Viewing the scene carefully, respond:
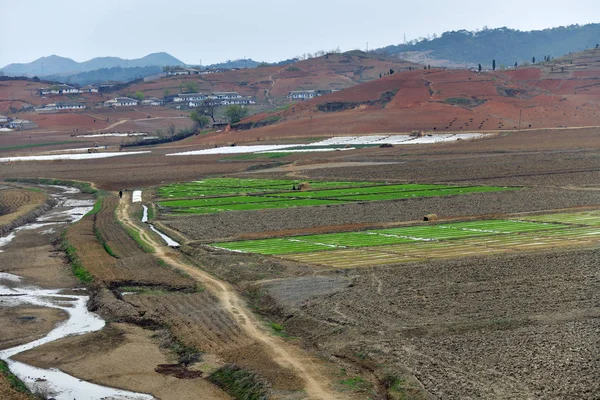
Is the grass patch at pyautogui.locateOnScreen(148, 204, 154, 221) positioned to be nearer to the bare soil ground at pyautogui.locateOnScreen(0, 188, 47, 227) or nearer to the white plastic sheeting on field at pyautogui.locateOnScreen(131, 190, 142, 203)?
the white plastic sheeting on field at pyautogui.locateOnScreen(131, 190, 142, 203)

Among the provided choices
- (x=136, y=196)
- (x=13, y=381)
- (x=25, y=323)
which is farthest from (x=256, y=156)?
(x=13, y=381)

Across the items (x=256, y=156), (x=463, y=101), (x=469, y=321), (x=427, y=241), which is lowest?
(x=256, y=156)

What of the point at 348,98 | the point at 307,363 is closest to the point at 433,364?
the point at 307,363

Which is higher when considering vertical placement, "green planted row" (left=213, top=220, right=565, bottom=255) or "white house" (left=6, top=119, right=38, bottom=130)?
"white house" (left=6, top=119, right=38, bottom=130)

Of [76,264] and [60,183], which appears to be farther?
[60,183]

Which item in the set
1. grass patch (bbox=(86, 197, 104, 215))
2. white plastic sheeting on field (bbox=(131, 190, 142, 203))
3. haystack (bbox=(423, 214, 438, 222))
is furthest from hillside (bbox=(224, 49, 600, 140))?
haystack (bbox=(423, 214, 438, 222))

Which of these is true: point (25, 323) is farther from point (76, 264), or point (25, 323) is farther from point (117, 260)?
point (117, 260)
